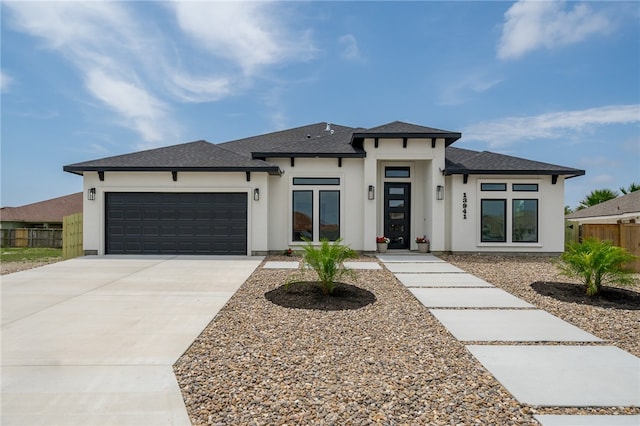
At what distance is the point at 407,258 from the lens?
10500 mm

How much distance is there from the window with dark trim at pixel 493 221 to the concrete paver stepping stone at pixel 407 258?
7.01 ft

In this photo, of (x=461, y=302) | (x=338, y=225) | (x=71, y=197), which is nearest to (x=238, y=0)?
(x=338, y=225)

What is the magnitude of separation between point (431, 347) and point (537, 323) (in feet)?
6.32

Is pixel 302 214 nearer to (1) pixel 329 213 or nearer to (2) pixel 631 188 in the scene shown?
(1) pixel 329 213

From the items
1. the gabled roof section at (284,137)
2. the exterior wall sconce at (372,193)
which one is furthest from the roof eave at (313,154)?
the gabled roof section at (284,137)

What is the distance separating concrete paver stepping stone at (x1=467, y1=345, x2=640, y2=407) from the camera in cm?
268

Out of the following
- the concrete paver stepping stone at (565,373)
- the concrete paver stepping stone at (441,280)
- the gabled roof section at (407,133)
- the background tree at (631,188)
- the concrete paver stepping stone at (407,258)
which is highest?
the gabled roof section at (407,133)

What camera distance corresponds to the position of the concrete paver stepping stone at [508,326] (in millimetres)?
4027

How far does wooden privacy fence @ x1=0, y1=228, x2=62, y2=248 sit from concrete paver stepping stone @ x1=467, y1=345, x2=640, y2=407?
63.1 ft

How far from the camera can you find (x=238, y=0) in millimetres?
8672

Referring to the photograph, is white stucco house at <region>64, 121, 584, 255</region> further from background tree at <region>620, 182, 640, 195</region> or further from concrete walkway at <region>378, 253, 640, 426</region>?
background tree at <region>620, 182, 640, 195</region>

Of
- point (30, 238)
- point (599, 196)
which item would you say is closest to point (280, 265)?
point (30, 238)

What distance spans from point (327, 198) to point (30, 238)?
1552 cm

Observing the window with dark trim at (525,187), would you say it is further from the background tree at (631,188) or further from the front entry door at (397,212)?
the background tree at (631,188)
